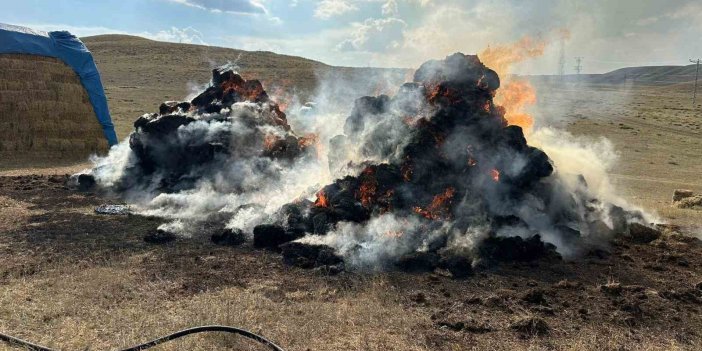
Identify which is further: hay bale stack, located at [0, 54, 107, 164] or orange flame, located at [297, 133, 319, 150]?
hay bale stack, located at [0, 54, 107, 164]

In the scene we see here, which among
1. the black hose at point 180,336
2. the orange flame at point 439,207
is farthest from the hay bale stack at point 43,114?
the orange flame at point 439,207

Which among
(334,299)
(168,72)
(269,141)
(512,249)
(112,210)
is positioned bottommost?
(334,299)

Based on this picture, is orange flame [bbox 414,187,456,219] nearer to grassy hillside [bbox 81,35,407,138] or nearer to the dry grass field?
the dry grass field

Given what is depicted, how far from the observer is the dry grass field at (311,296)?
7148 millimetres

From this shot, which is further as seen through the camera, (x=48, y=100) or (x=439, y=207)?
(x=48, y=100)

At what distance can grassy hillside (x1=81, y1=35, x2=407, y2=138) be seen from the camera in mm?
50219

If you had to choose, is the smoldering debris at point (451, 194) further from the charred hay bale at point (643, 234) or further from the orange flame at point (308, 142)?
the orange flame at point (308, 142)

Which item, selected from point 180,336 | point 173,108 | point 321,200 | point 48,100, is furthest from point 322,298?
point 48,100

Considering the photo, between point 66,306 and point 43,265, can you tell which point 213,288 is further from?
point 43,265

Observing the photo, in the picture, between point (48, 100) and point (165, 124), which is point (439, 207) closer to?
point (165, 124)

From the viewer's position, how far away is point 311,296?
8688mm

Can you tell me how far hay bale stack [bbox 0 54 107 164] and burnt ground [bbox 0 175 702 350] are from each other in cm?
1309

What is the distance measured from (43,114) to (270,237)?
59.0 feet

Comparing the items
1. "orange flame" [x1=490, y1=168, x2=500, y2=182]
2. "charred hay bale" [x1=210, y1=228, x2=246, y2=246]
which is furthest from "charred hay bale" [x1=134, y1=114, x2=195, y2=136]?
"orange flame" [x1=490, y1=168, x2=500, y2=182]
